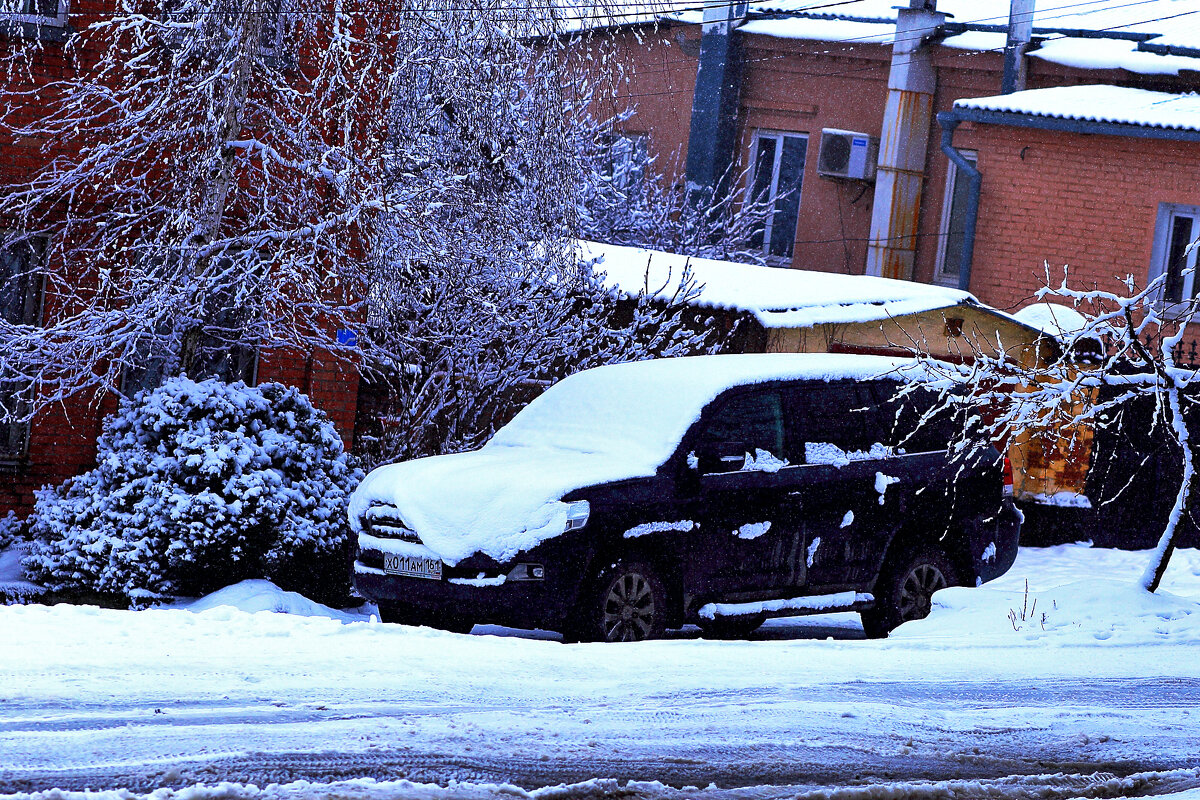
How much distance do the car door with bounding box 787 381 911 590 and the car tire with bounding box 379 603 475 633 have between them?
2246mm

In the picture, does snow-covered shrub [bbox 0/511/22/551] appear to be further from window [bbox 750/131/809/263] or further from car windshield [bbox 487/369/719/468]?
window [bbox 750/131/809/263]

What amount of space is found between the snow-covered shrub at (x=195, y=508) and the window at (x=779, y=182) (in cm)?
1655

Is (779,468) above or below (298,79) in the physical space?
below

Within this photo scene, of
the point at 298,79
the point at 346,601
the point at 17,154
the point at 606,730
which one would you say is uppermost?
the point at 298,79

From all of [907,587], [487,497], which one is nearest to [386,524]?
[487,497]

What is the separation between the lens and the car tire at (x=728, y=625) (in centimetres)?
956

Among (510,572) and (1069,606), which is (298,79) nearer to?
(510,572)

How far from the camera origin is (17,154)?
Answer: 11.9m

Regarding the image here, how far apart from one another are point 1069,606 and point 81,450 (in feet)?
25.1

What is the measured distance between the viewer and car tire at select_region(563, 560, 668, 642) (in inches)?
355

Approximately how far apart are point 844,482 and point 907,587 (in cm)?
97

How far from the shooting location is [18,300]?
12.2 metres

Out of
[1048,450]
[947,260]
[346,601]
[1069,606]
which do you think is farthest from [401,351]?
[947,260]

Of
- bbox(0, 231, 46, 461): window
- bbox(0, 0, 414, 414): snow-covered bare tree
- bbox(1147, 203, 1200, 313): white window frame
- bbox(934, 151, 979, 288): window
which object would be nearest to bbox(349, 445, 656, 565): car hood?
bbox(0, 0, 414, 414): snow-covered bare tree
